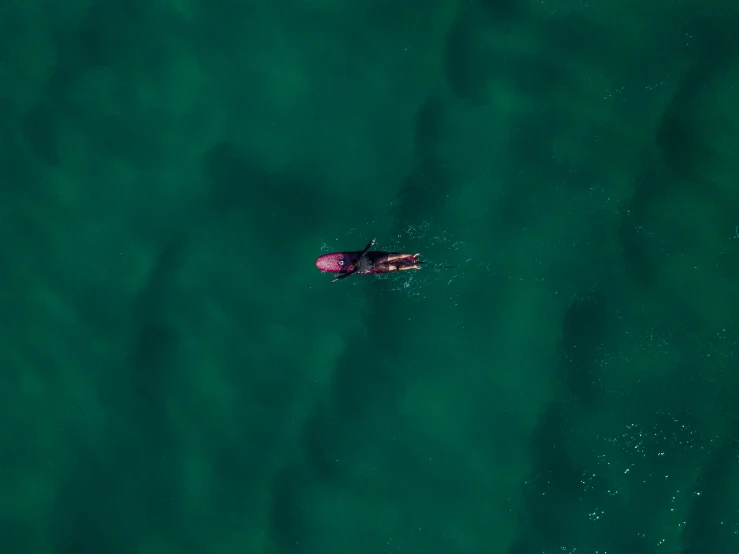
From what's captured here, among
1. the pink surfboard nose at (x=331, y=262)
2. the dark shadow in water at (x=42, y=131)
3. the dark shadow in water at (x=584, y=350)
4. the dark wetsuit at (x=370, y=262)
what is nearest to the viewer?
the dark shadow in water at (x=584, y=350)

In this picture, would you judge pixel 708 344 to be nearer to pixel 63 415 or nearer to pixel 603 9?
pixel 603 9

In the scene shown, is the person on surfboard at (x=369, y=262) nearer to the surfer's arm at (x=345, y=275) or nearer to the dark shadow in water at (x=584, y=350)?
the surfer's arm at (x=345, y=275)

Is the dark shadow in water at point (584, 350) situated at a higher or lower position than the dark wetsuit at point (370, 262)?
lower

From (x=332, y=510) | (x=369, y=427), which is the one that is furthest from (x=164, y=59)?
(x=332, y=510)

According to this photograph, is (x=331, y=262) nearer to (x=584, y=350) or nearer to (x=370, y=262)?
(x=370, y=262)

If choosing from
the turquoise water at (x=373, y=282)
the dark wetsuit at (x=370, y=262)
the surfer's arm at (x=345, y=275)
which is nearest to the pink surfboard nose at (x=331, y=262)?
the surfer's arm at (x=345, y=275)

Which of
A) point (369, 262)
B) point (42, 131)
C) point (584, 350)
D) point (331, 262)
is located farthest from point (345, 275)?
point (42, 131)

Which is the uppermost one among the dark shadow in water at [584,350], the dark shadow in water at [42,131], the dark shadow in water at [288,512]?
the dark shadow in water at [42,131]
